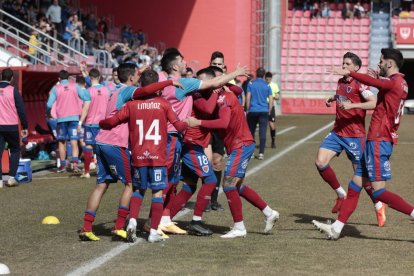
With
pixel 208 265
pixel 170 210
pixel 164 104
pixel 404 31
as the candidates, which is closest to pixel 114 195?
pixel 170 210

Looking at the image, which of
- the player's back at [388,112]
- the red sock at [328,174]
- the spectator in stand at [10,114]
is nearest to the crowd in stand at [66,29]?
the spectator in stand at [10,114]

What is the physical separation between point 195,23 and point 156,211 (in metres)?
32.2

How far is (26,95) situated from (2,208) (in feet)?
29.6

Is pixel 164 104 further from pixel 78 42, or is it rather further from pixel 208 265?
pixel 78 42

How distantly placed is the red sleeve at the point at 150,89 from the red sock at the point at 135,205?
3.13ft

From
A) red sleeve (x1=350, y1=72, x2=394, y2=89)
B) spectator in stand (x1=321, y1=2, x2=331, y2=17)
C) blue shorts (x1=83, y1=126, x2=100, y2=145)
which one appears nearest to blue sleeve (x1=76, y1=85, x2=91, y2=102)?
blue shorts (x1=83, y1=126, x2=100, y2=145)

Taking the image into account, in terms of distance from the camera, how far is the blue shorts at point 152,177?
8555 mm

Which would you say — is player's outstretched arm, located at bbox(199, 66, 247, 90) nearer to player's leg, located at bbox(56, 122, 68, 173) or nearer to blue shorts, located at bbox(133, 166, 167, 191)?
blue shorts, located at bbox(133, 166, 167, 191)

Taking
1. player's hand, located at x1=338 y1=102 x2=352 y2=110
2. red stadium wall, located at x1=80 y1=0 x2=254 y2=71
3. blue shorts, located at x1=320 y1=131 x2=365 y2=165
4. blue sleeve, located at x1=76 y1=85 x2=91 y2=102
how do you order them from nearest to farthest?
player's hand, located at x1=338 y1=102 x2=352 y2=110
blue shorts, located at x1=320 y1=131 x2=365 y2=165
blue sleeve, located at x1=76 y1=85 x2=91 y2=102
red stadium wall, located at x1=80 y1=0 x2=254 y2=71

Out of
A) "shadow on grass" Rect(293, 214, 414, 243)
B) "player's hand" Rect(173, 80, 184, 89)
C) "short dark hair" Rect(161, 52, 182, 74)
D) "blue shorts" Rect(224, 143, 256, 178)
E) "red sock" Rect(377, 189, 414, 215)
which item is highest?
"short dark hair" Rect(161, 52, 182, 74)

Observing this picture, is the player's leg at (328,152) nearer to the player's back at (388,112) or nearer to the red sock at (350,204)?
the red sock at (350,204)

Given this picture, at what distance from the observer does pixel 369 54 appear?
1725 inches

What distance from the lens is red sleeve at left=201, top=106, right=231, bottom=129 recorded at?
28.6 ft

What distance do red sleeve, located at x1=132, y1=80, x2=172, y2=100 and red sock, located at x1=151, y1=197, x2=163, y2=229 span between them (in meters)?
1.02
